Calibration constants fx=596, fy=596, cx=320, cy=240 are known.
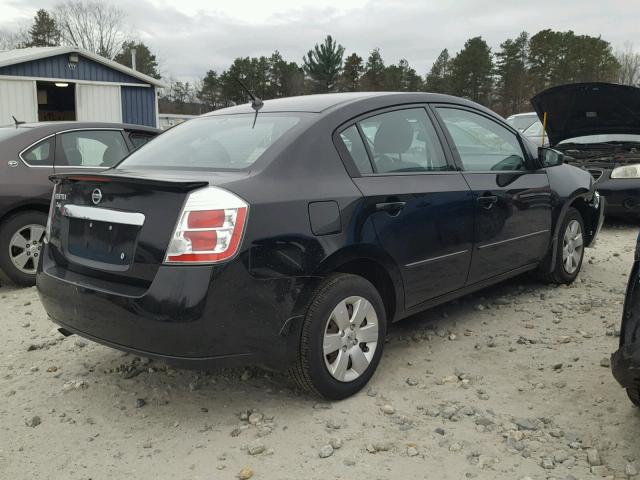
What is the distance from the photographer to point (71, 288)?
2975 millimetres

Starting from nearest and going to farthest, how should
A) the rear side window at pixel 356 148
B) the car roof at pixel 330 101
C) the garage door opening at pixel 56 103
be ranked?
the rear side window at pixel 356 148 → the car roof at pixel 330 101 → the garage door opening at pixel 56 103

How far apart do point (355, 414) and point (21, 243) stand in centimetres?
389

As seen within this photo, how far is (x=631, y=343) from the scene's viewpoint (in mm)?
2430

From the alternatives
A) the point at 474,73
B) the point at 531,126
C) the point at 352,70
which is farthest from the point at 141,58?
the point at 531,126

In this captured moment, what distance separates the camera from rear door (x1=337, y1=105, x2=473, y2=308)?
3.31m

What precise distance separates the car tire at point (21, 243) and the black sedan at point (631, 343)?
4.85 meters

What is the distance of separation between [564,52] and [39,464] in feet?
214

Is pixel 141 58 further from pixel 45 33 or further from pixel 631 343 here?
pixel 631 343

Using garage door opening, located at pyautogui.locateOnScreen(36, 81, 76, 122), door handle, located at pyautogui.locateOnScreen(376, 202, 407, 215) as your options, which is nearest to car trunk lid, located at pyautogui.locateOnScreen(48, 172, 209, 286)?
door handle, located at pyautogui.locateOnScreen(376, 202, 407, 215)

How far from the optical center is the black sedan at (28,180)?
538 cm

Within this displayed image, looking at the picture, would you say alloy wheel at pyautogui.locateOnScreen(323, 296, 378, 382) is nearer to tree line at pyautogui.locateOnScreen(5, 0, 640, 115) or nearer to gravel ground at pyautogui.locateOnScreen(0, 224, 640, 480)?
gravel ground at pyautogui.locateOnScreen(0, 224, 640, 480)

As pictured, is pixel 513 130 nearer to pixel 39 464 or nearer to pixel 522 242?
pixel 522 242

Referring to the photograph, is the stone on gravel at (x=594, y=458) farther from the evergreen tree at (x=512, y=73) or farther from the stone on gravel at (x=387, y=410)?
the evergreen tree at (x=512, y=73)

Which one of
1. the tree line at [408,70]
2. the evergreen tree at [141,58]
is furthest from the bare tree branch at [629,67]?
the evergreen tree at [141,58]
